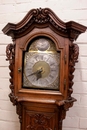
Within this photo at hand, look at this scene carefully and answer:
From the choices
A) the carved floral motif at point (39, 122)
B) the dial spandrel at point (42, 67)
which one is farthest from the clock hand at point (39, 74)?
the carved floral motif at point (39, 122)

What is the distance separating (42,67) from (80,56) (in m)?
0.35

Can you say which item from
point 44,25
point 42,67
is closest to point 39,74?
point 42,67

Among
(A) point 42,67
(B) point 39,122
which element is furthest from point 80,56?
(B) point 39,122

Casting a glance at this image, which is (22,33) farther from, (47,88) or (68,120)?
(68,120)

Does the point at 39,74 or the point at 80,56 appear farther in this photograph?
the point at 80,56

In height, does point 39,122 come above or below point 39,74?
below

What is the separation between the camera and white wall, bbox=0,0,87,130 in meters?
1.21

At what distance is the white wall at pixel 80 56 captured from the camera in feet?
3.97

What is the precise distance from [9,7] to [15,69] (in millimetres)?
577

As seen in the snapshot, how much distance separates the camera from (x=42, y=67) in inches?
38.9

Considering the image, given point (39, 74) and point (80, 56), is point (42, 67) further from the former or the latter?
point (80, 56)

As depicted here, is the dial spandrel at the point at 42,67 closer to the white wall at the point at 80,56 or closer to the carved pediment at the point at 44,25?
the carved pediment at the point at 44,25

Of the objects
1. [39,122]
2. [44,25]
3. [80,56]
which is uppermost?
[44,25]

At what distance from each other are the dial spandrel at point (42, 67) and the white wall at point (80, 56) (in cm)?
30
